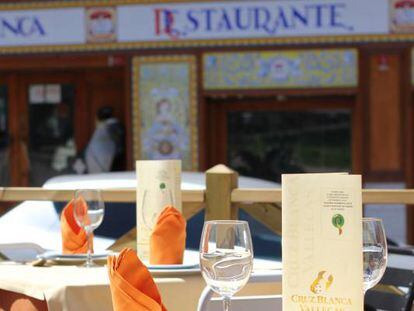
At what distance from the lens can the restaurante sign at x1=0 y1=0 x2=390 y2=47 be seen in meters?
9.88

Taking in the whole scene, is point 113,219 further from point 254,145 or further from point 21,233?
point 254,145

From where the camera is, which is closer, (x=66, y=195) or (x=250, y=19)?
(x=66, y=195)

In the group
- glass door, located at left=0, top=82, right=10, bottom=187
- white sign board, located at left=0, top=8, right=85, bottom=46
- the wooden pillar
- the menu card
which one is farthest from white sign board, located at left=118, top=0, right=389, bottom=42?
the menu card

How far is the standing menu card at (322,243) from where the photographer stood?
7.68 ft

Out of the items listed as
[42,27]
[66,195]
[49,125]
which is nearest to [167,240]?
[66,195]

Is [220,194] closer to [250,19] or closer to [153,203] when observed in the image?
[153,203]

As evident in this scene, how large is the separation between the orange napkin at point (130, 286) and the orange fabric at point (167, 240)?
83cm

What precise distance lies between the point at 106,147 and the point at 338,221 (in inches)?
326

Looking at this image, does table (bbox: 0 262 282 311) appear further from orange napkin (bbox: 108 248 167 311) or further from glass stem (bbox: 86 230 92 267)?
orange napkin (bbox: 108 248 167 311)

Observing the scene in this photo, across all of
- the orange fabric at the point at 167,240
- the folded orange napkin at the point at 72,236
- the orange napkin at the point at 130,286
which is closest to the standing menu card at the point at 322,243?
the orange napkin at the point at 130,286

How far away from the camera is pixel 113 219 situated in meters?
6.02

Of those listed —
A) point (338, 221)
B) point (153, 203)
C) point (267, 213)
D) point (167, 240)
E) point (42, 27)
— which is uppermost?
point (42, 27)

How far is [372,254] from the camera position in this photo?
8.50ft

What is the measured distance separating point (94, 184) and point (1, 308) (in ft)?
8.10
